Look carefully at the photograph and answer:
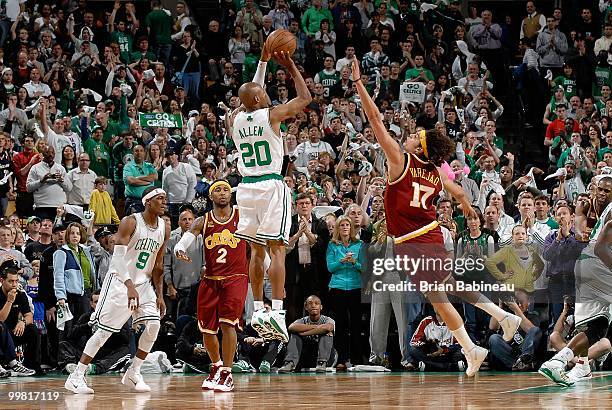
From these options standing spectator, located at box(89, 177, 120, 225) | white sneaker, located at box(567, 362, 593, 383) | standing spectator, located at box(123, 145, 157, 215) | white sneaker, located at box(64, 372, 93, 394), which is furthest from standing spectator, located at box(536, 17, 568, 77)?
white sneaker, located at box(64, 372, 93, 394)

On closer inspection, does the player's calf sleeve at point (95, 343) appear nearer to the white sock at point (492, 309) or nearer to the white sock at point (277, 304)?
the white sock at point (277, 304)

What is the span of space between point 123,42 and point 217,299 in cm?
1206

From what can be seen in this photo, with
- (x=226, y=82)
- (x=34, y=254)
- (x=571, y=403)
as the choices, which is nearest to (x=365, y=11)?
(x=226, y=82)

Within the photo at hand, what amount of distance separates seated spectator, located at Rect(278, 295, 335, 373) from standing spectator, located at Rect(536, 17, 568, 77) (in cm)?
1010

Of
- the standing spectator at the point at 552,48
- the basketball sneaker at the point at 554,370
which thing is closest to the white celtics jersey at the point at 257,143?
the basketball sneaker at the point at 554,370

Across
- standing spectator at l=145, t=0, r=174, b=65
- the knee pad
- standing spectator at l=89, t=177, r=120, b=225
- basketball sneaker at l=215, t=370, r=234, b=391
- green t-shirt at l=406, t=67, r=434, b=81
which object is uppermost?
standing spectator at l=145, t=0, r=174, b=65

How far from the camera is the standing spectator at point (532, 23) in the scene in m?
23.7

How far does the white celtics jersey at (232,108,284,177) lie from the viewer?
10.9m

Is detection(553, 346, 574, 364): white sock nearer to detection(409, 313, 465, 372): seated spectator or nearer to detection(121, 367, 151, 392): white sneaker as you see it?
detection(409, 313, 465, 372): seated spectator

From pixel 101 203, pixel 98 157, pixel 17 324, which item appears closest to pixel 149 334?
pixel 17 324

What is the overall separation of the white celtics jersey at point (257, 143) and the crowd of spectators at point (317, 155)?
357 centimetres

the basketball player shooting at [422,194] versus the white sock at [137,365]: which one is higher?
the basketball player shooting at [422,194]

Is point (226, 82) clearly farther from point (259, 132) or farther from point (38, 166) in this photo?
point (259, 132)

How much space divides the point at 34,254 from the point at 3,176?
95.7 inches
